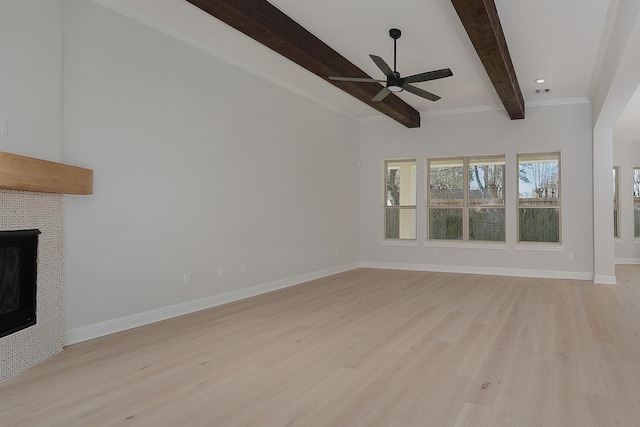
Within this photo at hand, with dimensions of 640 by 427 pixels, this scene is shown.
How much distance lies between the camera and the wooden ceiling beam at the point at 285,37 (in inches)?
150

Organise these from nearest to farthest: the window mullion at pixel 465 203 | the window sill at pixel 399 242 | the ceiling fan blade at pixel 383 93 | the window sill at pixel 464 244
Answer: the ceiling fan blade at pixel 383 93
the window sill at pixel 464 244
the window mullion at pixel 465 203
the window sill at pixel 399 242

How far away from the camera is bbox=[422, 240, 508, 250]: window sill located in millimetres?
8195

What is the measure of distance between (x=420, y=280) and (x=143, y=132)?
4.97m

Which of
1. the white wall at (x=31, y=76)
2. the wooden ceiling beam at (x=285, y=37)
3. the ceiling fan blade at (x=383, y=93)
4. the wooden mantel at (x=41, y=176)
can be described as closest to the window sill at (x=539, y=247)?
the wooden ceiling beam at (x=285, y=37)

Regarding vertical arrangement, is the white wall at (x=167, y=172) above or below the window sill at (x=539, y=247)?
above

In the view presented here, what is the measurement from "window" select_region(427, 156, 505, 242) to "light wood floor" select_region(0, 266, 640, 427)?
3.30 metres

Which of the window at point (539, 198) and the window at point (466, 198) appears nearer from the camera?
the window at point (539, 198)

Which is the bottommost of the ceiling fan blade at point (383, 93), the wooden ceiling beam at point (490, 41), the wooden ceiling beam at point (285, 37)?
the ceiling fan blade at point (383, 93)

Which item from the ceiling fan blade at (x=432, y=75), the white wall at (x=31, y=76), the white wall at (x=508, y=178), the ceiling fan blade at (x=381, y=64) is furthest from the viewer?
the white wall at (x=508, y=178)

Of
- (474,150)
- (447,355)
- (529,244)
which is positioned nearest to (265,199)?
(447,355)

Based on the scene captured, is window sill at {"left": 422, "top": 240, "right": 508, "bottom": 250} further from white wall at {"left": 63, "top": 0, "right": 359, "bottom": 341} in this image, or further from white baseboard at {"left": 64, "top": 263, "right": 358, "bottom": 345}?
white baseboard at {"left": 64, "top": 263, "right": 358, "bottom": 345}

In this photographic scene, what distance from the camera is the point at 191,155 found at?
4.95 m

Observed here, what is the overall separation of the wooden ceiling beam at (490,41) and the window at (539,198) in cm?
208

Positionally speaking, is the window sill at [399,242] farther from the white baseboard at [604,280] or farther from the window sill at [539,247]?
the white baseboard at [604,280]
